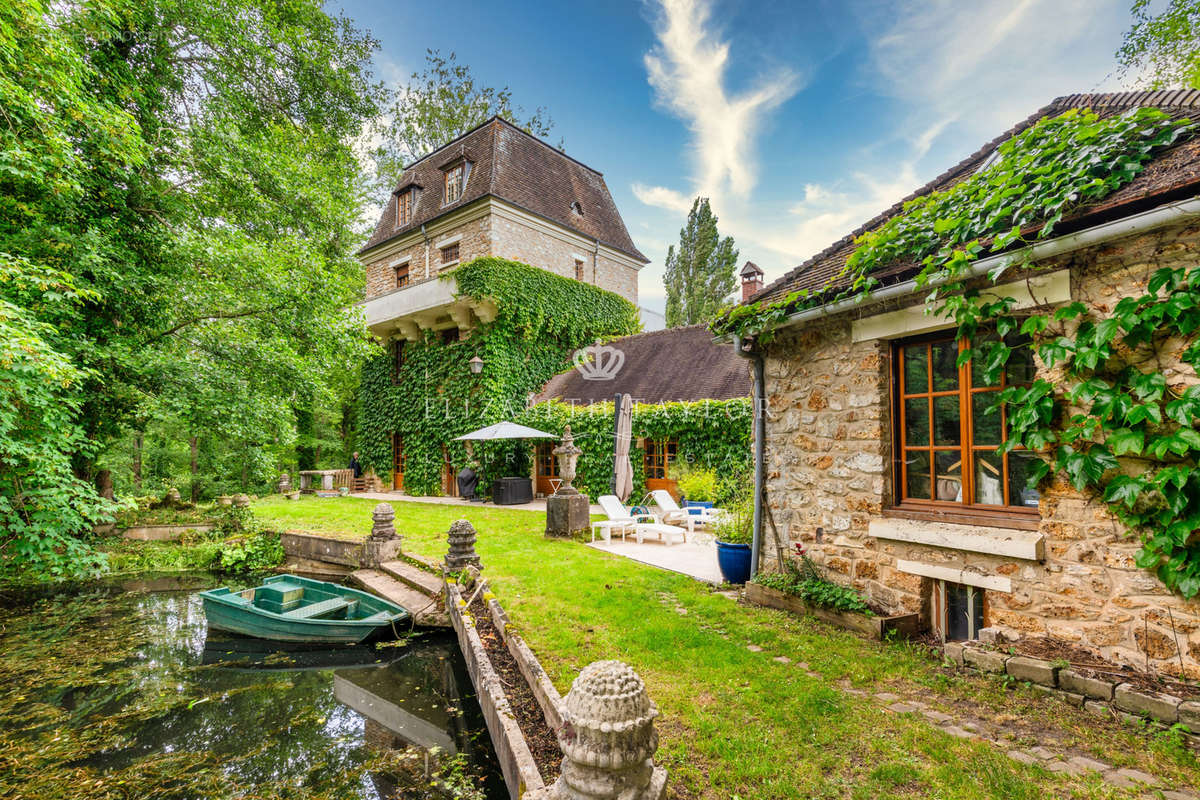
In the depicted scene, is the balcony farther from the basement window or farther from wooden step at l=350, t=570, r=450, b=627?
the basement window

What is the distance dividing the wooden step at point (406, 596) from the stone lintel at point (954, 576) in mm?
5007

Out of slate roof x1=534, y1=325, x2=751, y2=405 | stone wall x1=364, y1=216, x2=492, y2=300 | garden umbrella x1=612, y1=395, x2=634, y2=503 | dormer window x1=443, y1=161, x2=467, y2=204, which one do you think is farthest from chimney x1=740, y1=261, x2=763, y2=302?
dormer window x1=443, y1=161, x2=467, y2=204

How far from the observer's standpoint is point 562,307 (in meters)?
16.5

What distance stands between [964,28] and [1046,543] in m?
6.53

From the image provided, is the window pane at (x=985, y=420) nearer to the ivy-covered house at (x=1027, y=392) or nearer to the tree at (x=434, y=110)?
the ivy-covered house at (x=1027, y=392)

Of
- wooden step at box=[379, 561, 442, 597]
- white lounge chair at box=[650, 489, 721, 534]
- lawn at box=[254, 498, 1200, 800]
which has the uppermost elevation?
white lounge chair at box=[650, 489, 721, 534]

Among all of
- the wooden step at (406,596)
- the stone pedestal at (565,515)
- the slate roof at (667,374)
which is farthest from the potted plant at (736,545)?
the slate roof at (667,374)

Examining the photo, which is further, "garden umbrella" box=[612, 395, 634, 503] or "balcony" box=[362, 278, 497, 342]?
"balcony" box=[362, 278, 497, 342]

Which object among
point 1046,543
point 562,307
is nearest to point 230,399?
point 562,307

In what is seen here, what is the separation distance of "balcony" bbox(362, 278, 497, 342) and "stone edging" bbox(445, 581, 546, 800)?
36.6 feet

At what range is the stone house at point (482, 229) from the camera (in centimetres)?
1534

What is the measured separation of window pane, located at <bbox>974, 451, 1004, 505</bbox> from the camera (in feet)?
12.2

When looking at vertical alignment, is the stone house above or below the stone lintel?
above

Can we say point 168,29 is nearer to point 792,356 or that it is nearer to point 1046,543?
point 792,356
